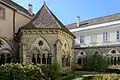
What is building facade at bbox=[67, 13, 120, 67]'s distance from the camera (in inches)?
1759

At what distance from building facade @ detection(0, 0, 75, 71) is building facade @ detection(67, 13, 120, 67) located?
1623 cm

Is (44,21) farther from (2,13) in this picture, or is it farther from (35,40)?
(2,13)

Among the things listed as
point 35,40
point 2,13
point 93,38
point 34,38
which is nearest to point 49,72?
point 35,40

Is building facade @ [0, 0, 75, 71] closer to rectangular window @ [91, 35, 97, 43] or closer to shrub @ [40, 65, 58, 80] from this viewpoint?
shrub @ [40, 65, 58, 80]

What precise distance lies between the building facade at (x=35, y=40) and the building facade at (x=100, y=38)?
16.2 m

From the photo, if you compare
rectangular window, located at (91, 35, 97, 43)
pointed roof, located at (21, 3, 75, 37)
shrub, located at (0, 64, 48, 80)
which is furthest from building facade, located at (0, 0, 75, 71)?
rectangular window, located at (91, 35, 97, 43)

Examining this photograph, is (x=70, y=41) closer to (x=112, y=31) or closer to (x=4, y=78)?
(x=4, y=78)

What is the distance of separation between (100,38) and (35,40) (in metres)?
25.9

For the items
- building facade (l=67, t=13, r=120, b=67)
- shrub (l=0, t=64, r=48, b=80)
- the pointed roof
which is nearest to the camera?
shrub (l=0, t=64, r=48, b=80)

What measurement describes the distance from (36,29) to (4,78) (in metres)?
9.75

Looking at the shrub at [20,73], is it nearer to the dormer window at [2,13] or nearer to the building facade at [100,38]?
the dormer window at [2,13]

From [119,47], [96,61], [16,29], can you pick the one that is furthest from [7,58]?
[119,47]

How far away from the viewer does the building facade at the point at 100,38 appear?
1759 inches

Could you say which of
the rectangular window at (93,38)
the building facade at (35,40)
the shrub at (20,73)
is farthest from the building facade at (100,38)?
the shrub at (20,73)
